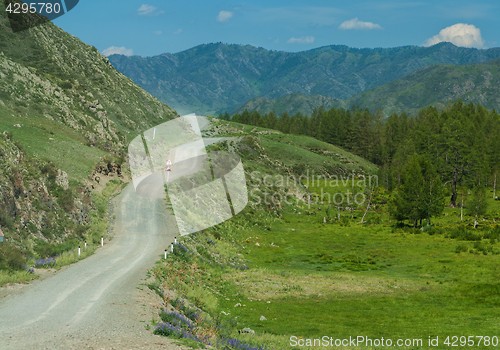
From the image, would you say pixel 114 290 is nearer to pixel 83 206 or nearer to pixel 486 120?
pixel 83 206

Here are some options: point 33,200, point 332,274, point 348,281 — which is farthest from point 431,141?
Result: point 33,200

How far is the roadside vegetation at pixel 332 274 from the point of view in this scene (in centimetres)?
2430

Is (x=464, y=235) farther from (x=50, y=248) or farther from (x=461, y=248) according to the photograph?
(x=50, y=248)

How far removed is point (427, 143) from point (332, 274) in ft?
312

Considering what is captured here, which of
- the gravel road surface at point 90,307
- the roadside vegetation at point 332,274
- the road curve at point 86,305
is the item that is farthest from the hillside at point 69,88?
the gravel road surface at point 90,307

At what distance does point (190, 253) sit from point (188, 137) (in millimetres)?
72859

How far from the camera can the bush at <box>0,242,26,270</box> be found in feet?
75.0

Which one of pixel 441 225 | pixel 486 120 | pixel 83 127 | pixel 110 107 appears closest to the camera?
pixel 83 127

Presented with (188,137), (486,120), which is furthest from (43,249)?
(486,120)

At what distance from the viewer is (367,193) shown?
108000 millimetres

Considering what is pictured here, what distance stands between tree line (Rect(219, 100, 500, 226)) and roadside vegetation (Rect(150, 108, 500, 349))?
1210 centimetres

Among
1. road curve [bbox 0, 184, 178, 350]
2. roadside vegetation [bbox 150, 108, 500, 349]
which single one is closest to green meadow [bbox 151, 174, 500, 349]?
roadside vegetation [bbox 150, 108, 500, 349]

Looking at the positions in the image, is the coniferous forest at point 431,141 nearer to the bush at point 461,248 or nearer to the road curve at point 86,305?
the bush at point 461,248

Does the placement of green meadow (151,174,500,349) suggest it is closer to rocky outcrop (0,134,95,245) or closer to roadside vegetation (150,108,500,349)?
roadside vegetation (150,108,500,349)
